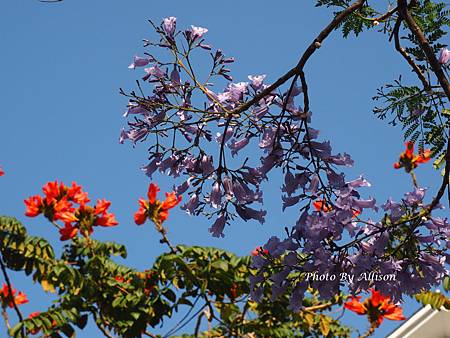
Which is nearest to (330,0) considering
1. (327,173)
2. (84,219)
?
(327,173)

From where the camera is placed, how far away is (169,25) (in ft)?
9.45

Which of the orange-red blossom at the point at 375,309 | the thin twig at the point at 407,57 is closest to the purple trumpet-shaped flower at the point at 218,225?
the thin twig at the point at 407,57

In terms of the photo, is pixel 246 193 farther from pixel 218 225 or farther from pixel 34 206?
pixel 34 206

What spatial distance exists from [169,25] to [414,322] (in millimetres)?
5028

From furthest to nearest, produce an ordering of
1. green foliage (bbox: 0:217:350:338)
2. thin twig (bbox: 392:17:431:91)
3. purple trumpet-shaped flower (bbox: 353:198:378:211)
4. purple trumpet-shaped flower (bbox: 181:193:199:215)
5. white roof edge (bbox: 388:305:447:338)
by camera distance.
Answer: white roof edge (bbox: 388:305:447:338) < green foliage (bbox: 0:217:350:338) < thin twig (bbox: 392:17:431:91) < purple trumpet-shaped flower (bbox: 181:193:199:215) < purple trumpet-shaped flower (bbox: 353:198:378:211)

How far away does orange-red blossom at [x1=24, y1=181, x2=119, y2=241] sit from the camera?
579 cm

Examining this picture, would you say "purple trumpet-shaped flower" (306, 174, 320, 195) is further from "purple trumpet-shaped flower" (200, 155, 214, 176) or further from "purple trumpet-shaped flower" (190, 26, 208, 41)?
"purple trumpet-shaped flower" (190, 26, 208, 41)

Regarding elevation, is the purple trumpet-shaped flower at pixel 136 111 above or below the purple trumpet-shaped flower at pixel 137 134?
above

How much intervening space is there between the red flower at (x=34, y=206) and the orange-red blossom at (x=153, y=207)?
714 mm

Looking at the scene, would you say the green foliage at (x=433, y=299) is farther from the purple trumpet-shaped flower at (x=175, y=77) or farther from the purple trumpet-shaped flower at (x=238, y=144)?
the purple trumpet-shaped flower at (x=175, y=77)

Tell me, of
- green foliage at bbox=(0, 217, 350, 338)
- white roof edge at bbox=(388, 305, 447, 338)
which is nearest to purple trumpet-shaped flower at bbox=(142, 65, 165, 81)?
green foliage at bbox=(0, 217, 350, 338)

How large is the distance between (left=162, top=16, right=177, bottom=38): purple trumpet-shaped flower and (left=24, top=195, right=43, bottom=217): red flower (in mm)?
3326

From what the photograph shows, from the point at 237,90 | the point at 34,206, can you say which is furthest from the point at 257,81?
the point at 34,206

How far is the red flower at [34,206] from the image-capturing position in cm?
593
